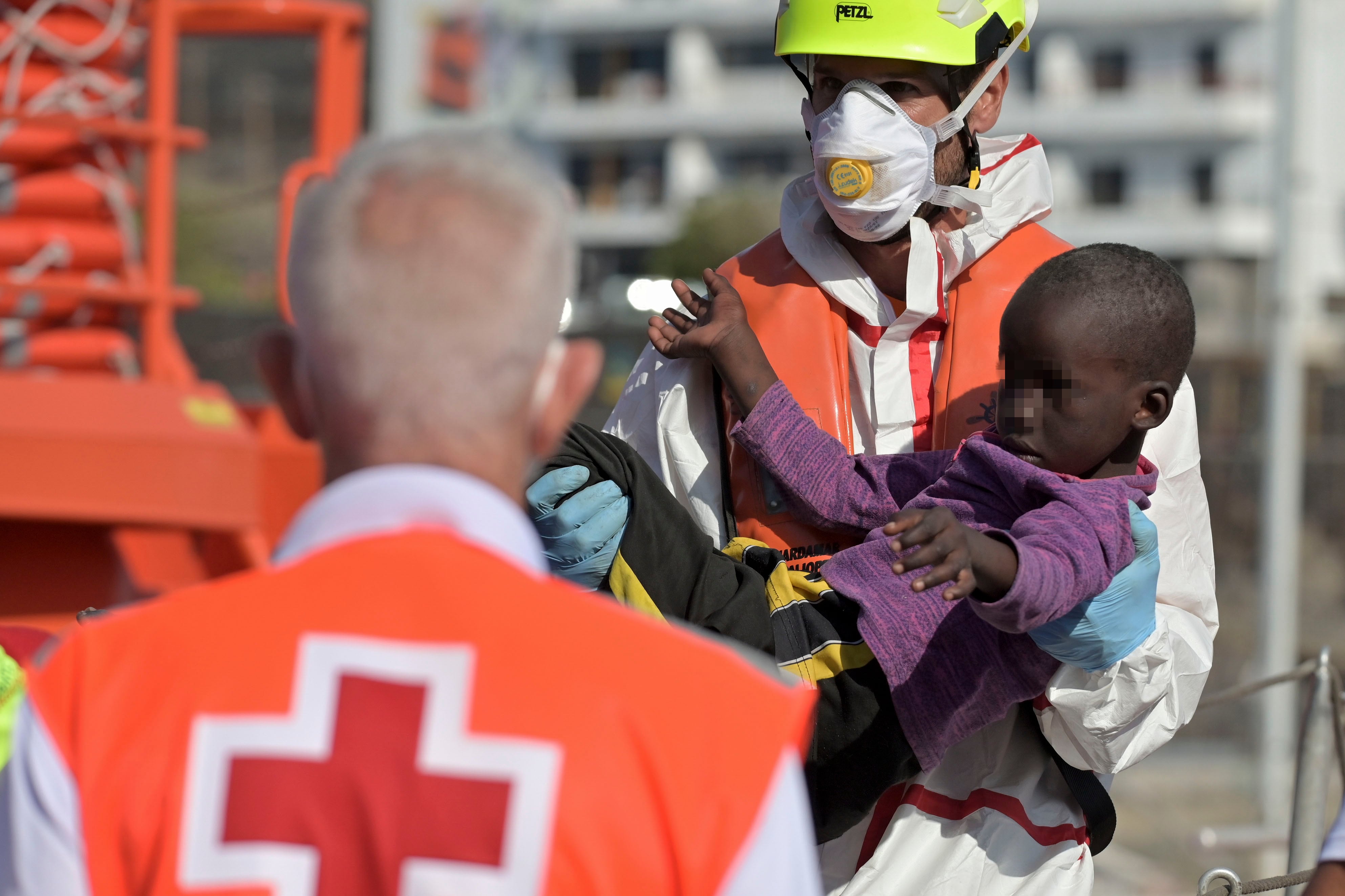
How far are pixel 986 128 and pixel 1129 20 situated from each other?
3927 centimetres

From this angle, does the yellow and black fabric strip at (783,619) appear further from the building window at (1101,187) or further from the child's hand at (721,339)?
the building window at (1101,187)

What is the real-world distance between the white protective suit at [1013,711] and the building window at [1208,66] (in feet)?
130

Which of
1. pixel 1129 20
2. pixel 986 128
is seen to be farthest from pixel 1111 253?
pixel 1129 20

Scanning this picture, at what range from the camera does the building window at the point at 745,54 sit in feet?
138

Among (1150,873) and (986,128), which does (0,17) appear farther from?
(1150,873)

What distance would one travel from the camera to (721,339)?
2.44 meters

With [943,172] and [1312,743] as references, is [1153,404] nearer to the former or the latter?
[943,172]

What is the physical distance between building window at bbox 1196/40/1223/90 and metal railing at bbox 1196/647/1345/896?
38594 millimetres

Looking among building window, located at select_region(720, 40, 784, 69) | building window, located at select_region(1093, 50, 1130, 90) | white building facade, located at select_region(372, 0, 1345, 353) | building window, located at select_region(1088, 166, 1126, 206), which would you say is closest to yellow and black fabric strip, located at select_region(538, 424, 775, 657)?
white building facade, located at select_region(372, 0, 1345, 353)

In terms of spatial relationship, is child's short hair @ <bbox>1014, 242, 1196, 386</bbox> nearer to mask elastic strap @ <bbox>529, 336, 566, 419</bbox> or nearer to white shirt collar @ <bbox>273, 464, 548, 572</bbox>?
mask elastic strap @ <bbox>529, 336, 566, 419</bbox>

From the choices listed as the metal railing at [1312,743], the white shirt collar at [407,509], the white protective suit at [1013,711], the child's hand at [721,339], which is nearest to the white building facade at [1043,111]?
the metal railing at [1312,743]

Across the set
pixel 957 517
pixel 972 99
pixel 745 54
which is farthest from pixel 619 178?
pixel 957 517

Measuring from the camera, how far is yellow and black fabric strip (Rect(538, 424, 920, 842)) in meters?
2.21

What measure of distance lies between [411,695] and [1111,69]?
4204 cm
